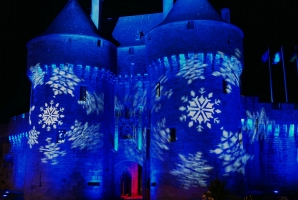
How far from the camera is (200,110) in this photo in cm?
1959

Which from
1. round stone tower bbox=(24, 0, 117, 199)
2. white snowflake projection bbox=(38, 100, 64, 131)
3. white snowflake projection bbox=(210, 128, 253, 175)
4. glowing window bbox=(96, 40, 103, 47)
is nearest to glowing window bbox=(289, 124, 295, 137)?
white snowflake projection bbox=(210, 128, 253, 175)

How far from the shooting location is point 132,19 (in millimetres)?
26172

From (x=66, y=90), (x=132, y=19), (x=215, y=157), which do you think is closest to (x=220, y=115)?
(x=215, y=157)

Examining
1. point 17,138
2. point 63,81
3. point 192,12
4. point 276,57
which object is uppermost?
point 192,12

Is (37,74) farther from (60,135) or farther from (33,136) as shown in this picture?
(60,135)

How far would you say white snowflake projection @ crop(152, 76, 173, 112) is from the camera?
2036cm

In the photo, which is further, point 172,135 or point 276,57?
point 276,57

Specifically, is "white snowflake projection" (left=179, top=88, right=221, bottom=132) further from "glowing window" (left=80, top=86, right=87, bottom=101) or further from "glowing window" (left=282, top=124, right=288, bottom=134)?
"glowing window" (left=282, top=124, right=288, bottom=134)

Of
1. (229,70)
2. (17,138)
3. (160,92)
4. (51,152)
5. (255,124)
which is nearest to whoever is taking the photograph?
(229,70)

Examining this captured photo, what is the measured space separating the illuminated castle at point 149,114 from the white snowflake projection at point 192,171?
46 mm

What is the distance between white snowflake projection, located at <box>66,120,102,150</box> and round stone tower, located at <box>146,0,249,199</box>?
324cm

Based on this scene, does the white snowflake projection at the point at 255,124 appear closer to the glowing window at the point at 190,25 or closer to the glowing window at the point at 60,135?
the glowing window at the point at 190,25

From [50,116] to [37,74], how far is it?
2691 millimetres

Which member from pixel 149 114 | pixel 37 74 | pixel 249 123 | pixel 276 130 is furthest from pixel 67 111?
pixel 276 130
